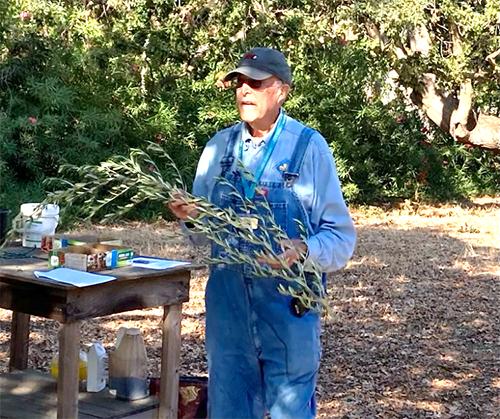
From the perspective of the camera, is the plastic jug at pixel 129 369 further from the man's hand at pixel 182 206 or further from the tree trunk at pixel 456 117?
the tree trunk at pixel 456 117

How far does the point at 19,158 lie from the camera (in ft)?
39.4

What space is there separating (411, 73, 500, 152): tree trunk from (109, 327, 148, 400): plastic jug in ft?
33.2

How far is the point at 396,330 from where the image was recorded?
23.8 ft

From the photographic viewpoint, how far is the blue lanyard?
3.31m

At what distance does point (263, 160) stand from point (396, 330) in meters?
4.14

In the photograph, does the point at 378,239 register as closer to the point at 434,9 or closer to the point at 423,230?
the point at 423,230

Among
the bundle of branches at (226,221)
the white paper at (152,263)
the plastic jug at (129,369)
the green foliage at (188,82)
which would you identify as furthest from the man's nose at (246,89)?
the green foliage at (188,82)

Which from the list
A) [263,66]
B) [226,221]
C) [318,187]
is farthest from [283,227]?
[263,66]

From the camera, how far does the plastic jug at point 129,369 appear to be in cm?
455

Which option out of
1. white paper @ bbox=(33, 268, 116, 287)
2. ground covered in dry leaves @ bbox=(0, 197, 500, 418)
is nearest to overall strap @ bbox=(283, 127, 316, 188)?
white paper @ bbox=(33, 268, 116, 287)

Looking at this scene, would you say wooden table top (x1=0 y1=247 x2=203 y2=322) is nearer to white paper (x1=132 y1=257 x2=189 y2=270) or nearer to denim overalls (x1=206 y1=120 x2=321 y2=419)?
white paper (x1=132 y1=257 x2=189 y2=270)

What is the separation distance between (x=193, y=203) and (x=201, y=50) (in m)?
11.0

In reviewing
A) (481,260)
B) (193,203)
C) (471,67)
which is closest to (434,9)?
(471,67)

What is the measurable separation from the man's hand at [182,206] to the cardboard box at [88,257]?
74cm
